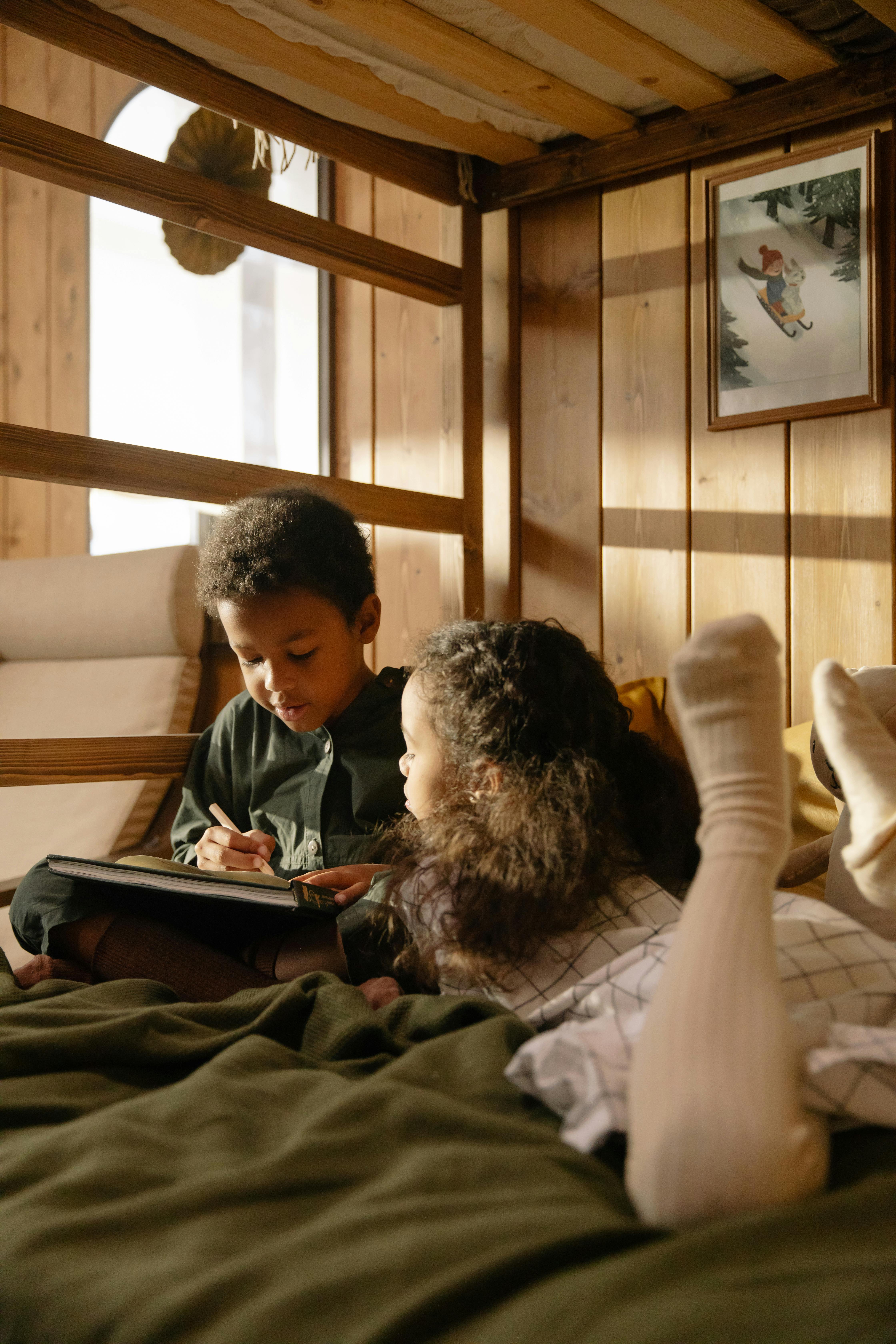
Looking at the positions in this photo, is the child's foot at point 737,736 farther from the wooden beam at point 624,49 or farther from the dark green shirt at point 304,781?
the wooden beam at point 624,49

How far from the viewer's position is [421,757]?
3.27 ft

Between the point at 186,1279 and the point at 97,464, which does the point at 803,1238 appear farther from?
the point at 97,464

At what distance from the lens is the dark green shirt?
1289 mm

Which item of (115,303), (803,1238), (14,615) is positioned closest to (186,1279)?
(803,1238)

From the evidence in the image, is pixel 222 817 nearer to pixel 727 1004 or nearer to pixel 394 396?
pixel 727 1004

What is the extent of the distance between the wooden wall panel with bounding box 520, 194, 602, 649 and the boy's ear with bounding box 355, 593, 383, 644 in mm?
459

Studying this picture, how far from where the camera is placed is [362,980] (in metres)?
1.01

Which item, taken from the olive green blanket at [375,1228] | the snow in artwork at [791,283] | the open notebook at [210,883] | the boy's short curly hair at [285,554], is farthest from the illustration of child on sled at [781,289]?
→ the olive green blanket at [375,1228]

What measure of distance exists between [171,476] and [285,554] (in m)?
0.30

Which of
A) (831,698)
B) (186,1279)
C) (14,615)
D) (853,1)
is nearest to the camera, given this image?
(186,1279)

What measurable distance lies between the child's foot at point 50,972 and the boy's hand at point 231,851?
0.20 metres

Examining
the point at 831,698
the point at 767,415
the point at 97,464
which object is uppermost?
the point at 767,415

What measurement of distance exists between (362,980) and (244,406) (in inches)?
77.5

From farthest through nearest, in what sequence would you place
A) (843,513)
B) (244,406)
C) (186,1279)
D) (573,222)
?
(244,406) → (573,222) → (843,513) → (186,1279)
